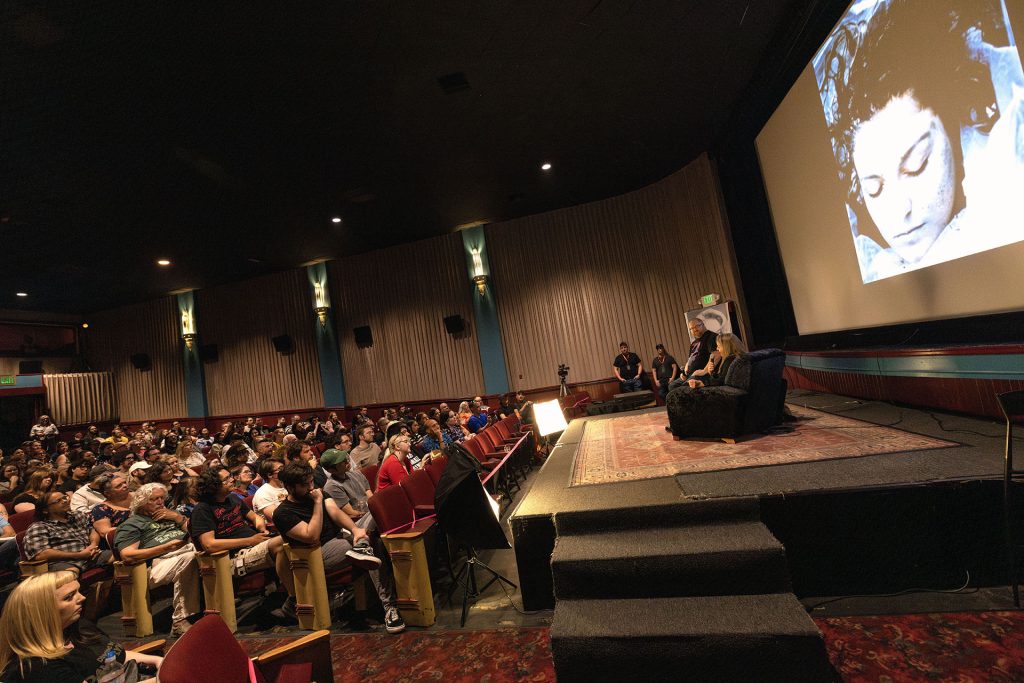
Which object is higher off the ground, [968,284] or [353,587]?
[968,284]

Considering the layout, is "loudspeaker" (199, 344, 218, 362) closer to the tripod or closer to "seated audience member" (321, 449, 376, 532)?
"seated audience member" (321, 449, 376, 532)

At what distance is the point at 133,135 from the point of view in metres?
5.17

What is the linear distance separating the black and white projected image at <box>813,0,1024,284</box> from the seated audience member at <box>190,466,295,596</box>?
507 centimetres

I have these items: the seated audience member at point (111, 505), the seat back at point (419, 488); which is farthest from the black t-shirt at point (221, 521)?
the seated audience member at point (111, 505)

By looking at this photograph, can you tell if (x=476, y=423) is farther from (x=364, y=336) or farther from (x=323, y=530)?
(x=364, y=336)

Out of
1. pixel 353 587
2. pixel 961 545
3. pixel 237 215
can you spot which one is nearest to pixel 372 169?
pixel 237 215

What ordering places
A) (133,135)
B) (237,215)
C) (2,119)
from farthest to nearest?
(237,215), (133,135), (2,119)

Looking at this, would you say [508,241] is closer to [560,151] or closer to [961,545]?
[560,151]

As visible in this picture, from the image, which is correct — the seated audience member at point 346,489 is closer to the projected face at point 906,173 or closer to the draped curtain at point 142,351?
the projected face at point 906,173

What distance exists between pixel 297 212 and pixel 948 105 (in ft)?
27.2

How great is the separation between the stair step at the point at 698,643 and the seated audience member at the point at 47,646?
1.49m

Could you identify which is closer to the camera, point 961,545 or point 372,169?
point 961,545

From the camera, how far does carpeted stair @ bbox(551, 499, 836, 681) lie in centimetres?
177

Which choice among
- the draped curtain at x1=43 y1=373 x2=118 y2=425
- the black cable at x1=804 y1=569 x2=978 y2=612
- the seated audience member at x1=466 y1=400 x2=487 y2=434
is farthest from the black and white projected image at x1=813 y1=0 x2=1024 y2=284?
the draped curtain at x1=43 y1=373 x2=118 y2=425
